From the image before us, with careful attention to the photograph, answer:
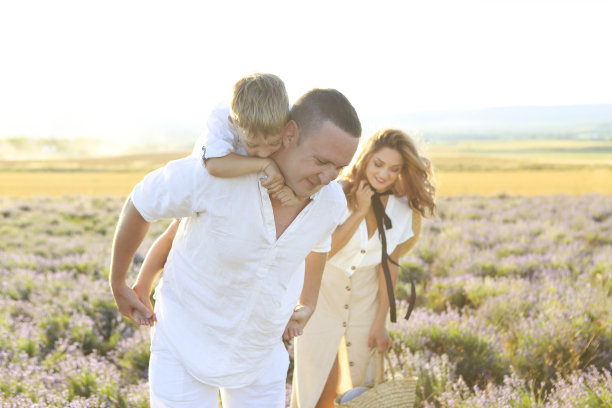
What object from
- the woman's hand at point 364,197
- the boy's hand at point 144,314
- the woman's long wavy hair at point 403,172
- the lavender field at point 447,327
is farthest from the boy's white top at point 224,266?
the lavender field at point 447,327

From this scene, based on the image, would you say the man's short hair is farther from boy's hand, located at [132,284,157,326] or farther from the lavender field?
the lavender field

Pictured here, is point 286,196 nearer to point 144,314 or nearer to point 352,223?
point 144,314

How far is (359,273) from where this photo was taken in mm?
3051

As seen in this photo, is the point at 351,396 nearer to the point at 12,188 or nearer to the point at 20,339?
the point at 20,339

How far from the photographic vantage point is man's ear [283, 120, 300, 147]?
1.65 metres

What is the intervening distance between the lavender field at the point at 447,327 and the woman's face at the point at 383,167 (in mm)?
577

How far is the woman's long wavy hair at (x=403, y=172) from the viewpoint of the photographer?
295 cm

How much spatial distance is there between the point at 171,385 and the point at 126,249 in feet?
1.62

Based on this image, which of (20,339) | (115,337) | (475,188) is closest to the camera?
(20,339)

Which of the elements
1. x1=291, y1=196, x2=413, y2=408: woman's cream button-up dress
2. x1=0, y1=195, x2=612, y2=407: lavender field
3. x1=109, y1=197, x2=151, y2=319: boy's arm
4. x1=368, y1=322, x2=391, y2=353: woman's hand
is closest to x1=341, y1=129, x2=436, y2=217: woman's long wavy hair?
x1=291, y1=196, x2=413, y2=408: woman's cream button-up dress

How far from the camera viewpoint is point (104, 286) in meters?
5.36

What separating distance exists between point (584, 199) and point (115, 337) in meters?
12.3

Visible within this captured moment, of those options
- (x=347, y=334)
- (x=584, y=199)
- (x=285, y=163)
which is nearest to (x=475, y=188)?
(x=584, y=199)

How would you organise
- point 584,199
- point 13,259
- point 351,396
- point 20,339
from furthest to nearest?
point 584,199 < point 13,259 < point 20,339 < point 351,396
